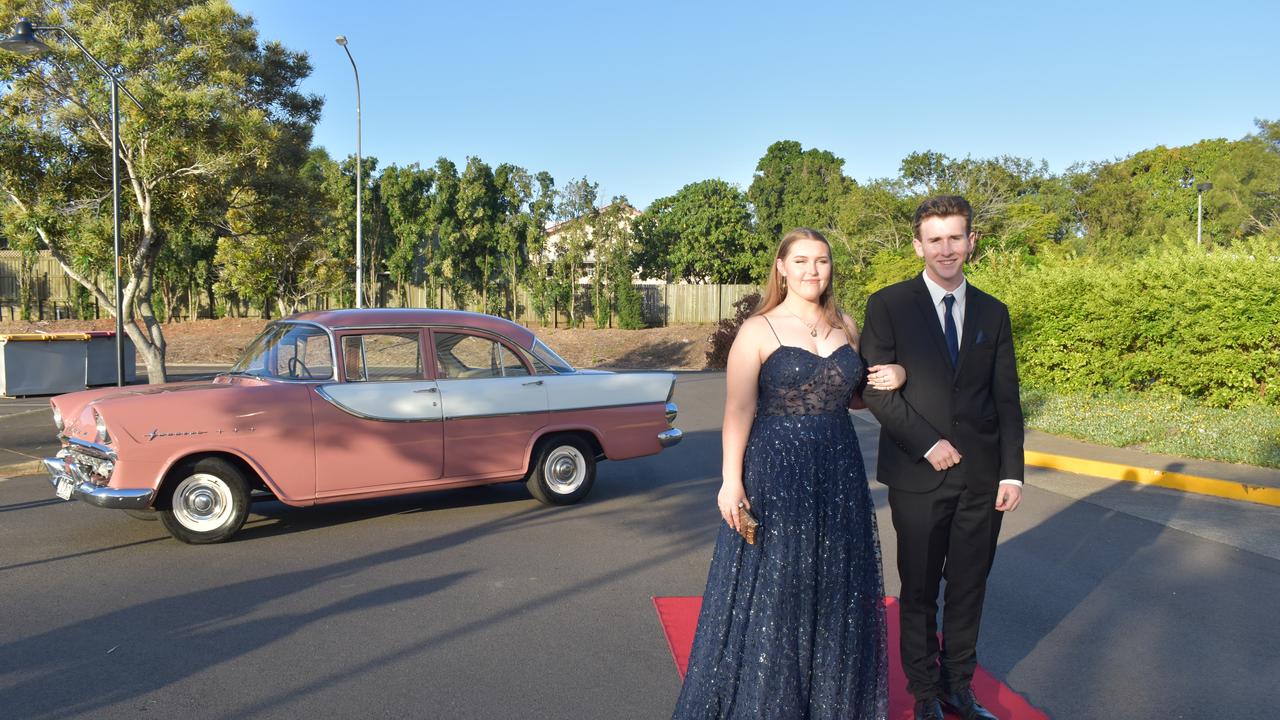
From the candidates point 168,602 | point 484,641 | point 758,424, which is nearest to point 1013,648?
point 758,424

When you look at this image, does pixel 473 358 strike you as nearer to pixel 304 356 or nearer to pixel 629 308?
pixel 304 356

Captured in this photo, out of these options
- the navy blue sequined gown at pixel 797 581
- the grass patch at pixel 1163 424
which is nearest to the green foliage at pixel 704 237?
the grass patch at pixel 1163 424

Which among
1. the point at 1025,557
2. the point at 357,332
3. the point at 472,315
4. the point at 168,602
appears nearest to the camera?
the point at 168,602

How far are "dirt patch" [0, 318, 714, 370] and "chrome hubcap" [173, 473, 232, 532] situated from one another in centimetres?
2424

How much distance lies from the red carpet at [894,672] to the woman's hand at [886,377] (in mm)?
1426

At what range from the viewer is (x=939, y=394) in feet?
12.2

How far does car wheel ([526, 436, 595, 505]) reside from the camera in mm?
8328

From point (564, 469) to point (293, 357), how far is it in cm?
254

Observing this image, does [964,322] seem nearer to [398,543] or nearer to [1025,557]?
[1025,557]

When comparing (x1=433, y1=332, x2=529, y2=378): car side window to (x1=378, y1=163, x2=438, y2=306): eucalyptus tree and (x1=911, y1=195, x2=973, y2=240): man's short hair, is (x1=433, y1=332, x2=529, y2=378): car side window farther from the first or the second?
(x1=378, y1=163, x2=438, y2=306): eucalyptus tree

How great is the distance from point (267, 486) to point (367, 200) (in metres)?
33.8

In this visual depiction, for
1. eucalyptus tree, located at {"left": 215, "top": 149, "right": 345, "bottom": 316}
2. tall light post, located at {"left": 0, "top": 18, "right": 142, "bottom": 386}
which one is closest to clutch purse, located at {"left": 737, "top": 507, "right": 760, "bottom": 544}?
tall light post, located at {"left": 0, "top": 18, "right": 142, "bottom": 386}

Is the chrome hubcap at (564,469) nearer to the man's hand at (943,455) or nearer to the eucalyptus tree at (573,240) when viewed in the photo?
the man's hand at (943,455)

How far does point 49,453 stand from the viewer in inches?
435
